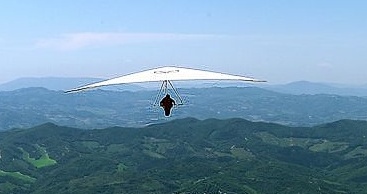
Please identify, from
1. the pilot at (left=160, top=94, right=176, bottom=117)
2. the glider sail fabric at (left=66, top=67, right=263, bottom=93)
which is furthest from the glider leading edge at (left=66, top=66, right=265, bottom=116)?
the pilot at (left=160, top=94, right=176, bottom=117)

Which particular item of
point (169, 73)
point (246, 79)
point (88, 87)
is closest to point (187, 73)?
Answer: point (169, 73)

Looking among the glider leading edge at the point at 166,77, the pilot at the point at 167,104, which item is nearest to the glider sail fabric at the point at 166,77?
the glider leading edge at the point at 166,77

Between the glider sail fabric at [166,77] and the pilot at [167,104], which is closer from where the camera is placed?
the glider sail fabric at [166,77]

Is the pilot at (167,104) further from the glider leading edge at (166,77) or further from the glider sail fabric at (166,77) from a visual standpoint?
the glider sail fabric at (166,77)

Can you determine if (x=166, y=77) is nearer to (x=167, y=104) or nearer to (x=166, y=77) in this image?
(x=166, y=77)

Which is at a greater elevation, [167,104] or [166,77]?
[166,77]

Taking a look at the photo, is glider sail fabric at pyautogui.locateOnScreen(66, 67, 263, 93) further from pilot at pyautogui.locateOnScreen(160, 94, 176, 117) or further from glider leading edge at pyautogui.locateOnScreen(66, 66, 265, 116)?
pilot at pyautogui.locateOnScreen(160, 94, 176, 117)

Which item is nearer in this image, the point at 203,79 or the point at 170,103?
the point at 203,79

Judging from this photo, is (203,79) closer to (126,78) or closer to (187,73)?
(187,73)

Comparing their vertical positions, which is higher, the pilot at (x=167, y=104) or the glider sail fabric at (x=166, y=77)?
the glider sail fabric at (x=166, y=77)

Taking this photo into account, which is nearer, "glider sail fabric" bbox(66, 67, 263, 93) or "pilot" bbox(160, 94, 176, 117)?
"glider sail fabric" bbox(66, 67, 263, 93)

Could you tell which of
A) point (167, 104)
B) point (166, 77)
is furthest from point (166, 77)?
point (167, 104)
